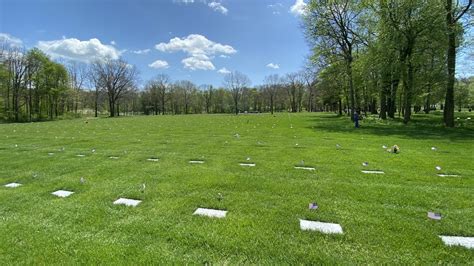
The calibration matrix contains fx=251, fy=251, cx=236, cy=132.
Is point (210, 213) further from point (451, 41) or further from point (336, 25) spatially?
point (336, 25)

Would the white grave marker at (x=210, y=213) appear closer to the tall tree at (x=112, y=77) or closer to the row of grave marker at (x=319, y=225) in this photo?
the row of grave marker at (x=319, y=225)

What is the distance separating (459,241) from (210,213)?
2540mm

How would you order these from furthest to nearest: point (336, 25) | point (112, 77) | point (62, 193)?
1. point (112, 77)
2. point (336, 25)
3. point (62, 193)

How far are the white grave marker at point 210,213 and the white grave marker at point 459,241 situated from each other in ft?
7.35

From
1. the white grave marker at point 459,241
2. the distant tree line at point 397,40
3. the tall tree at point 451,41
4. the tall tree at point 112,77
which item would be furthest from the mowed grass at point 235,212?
the tall tree at point 112,77

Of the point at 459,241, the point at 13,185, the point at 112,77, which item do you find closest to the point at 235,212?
the point at 459,241

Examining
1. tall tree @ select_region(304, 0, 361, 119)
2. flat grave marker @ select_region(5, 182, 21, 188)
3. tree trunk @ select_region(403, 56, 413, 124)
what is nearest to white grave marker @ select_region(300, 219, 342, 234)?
flat grave marker @ select_region(5, 182, 21, 188)

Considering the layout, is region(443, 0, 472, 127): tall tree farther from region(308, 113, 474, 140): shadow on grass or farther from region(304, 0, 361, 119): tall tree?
region(304, 0, 361, 119): tall tree

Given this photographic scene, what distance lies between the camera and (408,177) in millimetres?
4496

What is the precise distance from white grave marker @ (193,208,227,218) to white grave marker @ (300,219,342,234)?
935 mm

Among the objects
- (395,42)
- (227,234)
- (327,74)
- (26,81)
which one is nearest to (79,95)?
(26,81)

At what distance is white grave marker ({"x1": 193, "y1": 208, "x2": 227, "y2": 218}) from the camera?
3021 mm

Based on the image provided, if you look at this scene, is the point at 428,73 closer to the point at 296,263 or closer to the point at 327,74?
the point at 327,74

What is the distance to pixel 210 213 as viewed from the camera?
3082 millimetres
